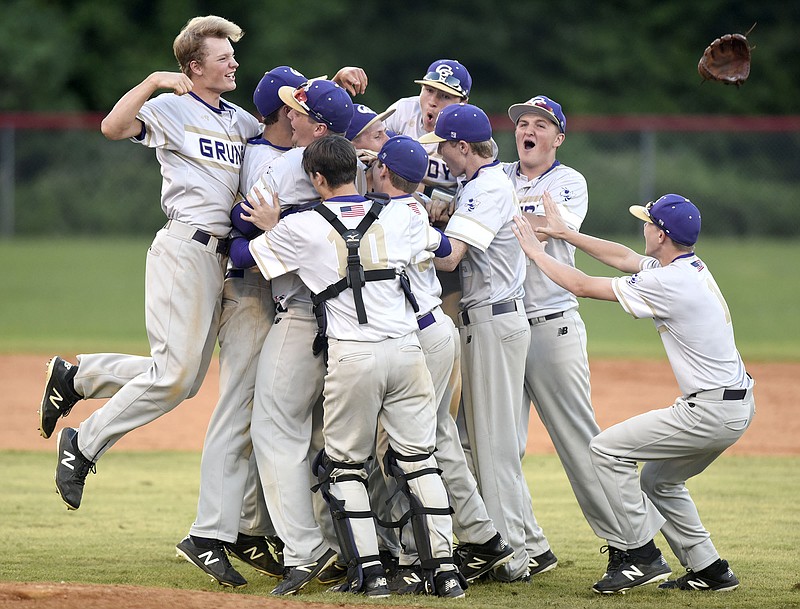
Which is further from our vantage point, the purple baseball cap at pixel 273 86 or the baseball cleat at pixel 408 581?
the purple baseball cap at pixel 273 86

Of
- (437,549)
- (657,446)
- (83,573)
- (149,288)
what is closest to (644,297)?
(657,446)

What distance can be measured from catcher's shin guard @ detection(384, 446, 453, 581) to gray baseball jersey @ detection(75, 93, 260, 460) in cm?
123

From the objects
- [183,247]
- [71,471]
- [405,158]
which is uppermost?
[405,158]

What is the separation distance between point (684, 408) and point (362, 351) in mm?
1588

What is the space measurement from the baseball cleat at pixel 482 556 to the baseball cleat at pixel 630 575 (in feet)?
1.54

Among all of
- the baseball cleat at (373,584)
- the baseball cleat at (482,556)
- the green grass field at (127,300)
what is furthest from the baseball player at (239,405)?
the green grass field at (127,300)

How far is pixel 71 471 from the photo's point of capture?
5.72m

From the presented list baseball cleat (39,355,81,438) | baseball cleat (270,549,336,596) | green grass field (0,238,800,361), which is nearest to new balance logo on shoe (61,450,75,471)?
baseball cleat (39,355,81,438)

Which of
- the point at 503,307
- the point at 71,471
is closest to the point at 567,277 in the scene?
the point at 503,307

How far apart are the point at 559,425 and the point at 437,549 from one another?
1.13m

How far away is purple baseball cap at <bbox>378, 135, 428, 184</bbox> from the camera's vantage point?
214 inches

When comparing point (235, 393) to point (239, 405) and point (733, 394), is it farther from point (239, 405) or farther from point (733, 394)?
point (733, 394)

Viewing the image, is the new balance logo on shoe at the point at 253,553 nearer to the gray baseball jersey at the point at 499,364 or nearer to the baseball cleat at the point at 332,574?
the baseball cleat at the point at 332,574

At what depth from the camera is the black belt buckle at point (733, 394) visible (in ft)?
18.1
